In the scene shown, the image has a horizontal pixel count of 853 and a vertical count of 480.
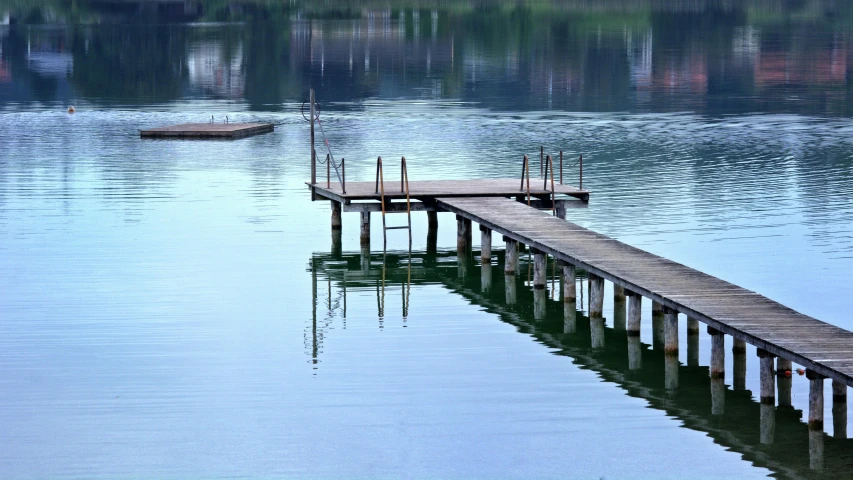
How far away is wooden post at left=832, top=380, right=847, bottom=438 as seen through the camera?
17.8 m

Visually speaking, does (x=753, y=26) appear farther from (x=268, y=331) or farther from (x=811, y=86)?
(x=268, y=331)

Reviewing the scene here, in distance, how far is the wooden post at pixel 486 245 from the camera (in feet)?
93.2

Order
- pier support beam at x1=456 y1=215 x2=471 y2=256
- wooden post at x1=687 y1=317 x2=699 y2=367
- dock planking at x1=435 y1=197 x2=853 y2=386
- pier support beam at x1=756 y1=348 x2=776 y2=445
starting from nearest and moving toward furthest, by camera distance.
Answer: dock planking at x1=435 y1=197 x2=853 y2=386, pier support beam at x1=756 y1=348 x2=776 y2=445, wooden post at x1=687 y1=317 x2=699 y2=367, pier support beam at x1=456 y1=215 x2=471 y2=256

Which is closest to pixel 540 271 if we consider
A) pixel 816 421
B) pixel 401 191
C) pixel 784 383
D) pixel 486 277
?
pixel 486 277

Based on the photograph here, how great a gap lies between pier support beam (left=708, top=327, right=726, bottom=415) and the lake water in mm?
132

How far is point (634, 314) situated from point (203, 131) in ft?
106

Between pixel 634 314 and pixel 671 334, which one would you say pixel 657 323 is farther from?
pixel 671 334

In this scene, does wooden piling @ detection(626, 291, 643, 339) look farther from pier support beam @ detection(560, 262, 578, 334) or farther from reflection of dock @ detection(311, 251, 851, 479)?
pier support beam @ detection(560, 262, 578, 334)

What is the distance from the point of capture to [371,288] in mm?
27688

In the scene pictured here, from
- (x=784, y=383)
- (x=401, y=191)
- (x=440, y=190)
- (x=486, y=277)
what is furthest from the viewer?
(x=440, y=190)

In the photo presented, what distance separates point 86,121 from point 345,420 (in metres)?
43.6

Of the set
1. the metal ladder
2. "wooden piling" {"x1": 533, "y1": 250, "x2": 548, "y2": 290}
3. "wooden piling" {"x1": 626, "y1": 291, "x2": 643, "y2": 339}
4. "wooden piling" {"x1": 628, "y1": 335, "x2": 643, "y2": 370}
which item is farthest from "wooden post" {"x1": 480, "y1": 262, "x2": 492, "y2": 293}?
"wooden piling" {"x1": 628, "y1": 335, "x2": 643, "y2": 370}

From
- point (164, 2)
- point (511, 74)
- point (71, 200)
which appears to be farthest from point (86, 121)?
point (164, 2)

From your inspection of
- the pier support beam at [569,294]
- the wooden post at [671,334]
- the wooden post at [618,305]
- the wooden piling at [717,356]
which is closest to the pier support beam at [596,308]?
the wooden post at [618,305]
